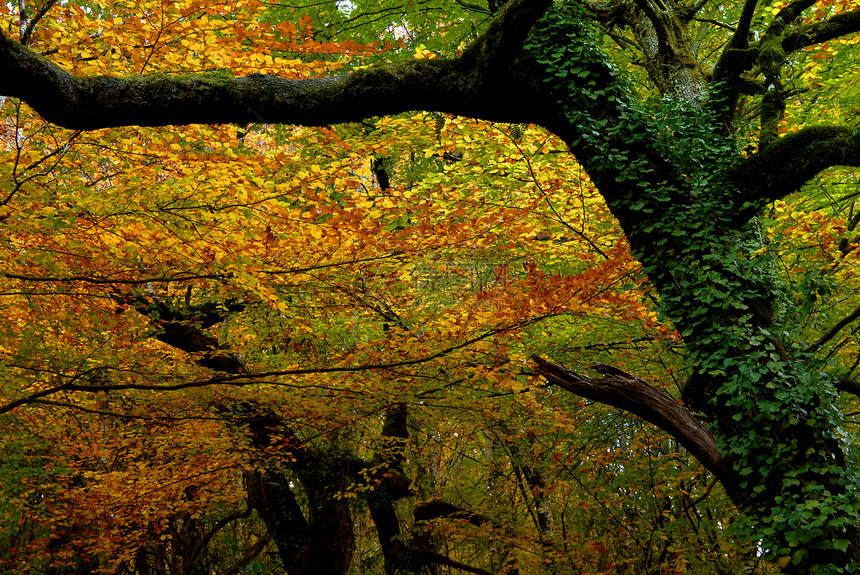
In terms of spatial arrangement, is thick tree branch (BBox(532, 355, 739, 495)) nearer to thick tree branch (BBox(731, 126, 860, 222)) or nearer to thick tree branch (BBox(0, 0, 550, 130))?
thick tree branch (BBox(731, 126, 860, 222))

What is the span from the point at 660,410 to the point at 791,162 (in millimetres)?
1885

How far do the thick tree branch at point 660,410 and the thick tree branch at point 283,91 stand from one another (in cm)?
213

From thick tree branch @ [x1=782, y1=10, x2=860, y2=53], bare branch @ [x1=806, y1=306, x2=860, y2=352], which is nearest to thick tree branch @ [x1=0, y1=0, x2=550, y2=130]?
thick tree branch @ [x1=782, y1=10, x2=860, y2=53]

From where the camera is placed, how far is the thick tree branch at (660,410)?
3.67 m

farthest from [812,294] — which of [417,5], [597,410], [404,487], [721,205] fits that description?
[404,487]

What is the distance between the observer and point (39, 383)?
7719mm

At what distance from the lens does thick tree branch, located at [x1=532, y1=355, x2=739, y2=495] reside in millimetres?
3670

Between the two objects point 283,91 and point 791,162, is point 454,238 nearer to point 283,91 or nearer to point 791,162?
point 283,91

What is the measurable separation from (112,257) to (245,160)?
1.56m

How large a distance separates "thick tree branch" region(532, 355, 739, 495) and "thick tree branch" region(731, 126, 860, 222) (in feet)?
4.54

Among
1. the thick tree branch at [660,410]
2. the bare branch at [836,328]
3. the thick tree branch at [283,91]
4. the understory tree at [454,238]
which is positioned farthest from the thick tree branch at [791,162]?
the thick tree branch at [283,91]

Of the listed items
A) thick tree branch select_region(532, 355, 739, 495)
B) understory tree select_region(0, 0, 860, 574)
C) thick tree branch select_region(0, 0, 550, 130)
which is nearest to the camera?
thick tree branch select_region(0, 0, 550, 130)

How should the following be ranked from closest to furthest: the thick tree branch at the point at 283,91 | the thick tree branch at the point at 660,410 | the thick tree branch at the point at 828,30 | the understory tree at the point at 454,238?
the thick tree branch at the point at 283,91 → the understory tree at the point at 454,238 → the thick tree branch at the point at 660,410 → the thick tree branch at the point at 828,30

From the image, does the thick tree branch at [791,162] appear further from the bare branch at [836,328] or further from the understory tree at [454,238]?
the bare branch at [836,328]
